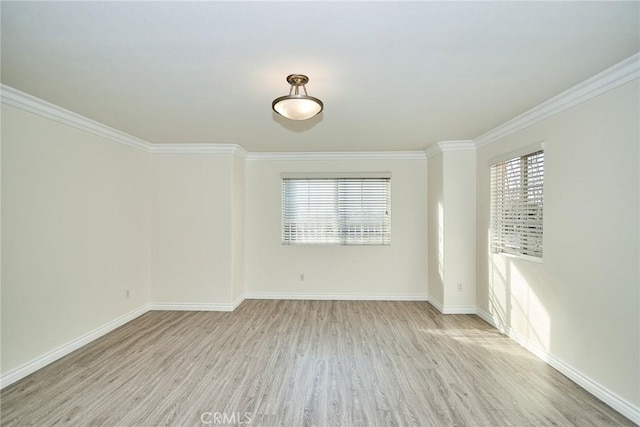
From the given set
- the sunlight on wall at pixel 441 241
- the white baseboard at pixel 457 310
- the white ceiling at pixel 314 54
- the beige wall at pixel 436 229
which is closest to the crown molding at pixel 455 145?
the beige wall at pixel 436 229

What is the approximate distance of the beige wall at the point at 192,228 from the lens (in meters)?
4.44

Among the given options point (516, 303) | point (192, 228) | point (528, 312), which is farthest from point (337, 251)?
point (528, 312)

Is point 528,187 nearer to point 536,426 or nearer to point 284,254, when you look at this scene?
point 536,426

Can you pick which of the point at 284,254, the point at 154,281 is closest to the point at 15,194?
the point at 154,281

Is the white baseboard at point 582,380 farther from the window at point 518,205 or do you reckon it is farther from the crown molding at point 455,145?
the crown molding at point 455,145

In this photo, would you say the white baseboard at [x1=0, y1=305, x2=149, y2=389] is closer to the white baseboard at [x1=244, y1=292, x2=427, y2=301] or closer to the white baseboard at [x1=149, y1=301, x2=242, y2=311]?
the white baseboard at [x1=149, y1=301, x2=242, y2=311]

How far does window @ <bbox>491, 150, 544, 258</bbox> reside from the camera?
10.1 ft

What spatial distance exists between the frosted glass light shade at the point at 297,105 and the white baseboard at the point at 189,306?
3.23 meters

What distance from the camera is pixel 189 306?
4457 millimetres

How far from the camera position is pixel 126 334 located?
11.6ft

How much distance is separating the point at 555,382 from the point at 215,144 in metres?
4.66

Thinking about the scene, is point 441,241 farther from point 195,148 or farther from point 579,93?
point 195,148

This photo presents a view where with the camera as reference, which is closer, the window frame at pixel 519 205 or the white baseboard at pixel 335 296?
the window frame at pixel 519 205

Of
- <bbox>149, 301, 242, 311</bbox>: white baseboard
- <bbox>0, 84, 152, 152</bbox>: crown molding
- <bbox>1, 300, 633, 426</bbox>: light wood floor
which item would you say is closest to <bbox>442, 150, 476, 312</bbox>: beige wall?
<bbox>1, 300, 633, 426</bbox>: light wood floor
